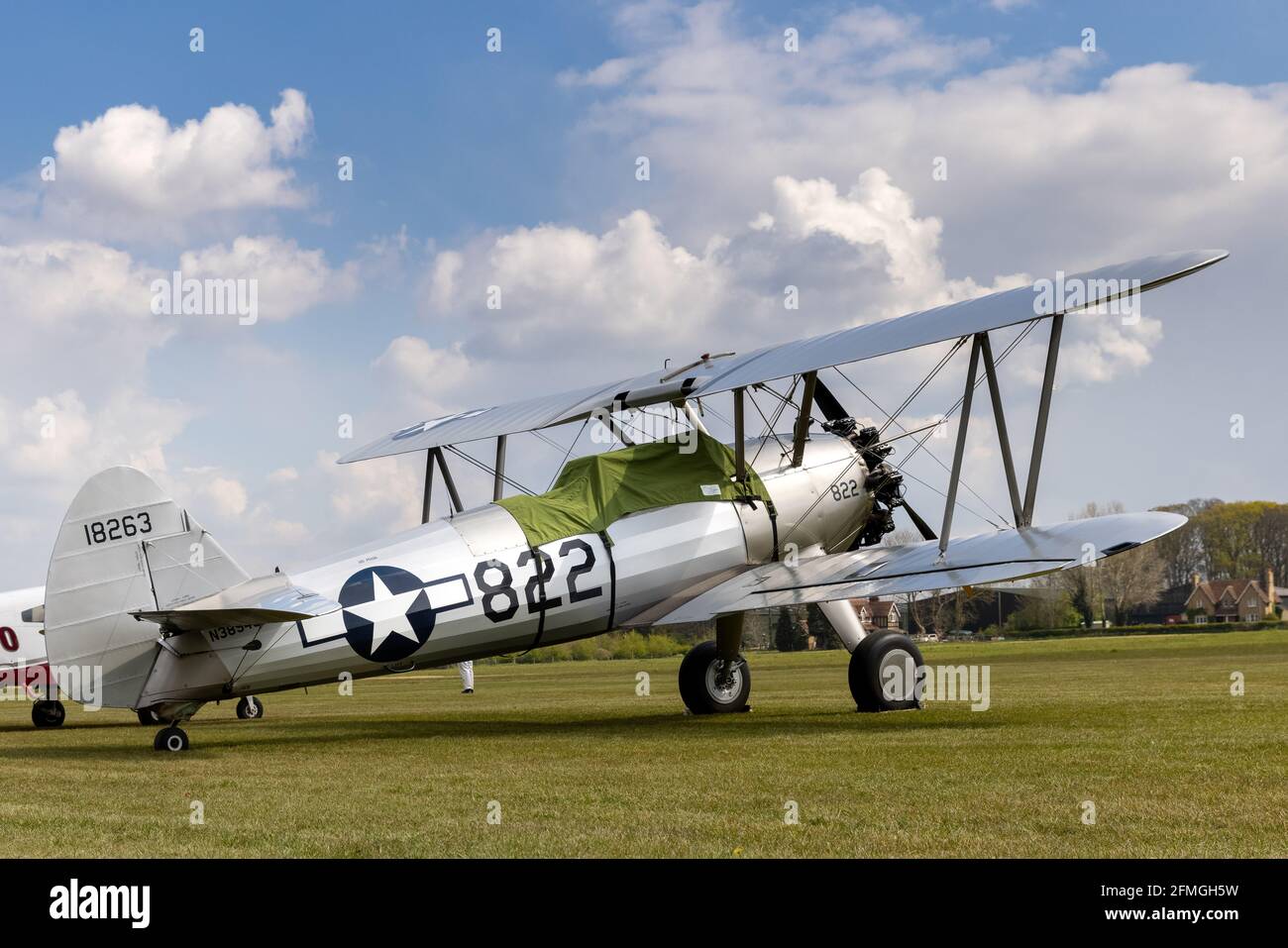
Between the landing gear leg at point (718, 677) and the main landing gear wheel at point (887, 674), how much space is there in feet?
5.91

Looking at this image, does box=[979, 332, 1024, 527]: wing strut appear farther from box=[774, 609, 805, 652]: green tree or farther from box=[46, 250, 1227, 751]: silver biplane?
box=[774, 609, 805, 652]: green tree

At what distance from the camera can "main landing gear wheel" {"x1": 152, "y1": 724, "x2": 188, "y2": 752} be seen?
1119 cm

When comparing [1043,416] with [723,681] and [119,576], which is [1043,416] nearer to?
[723,681]

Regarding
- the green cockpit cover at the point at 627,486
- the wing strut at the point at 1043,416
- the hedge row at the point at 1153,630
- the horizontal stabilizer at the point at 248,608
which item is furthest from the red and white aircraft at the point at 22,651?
the hedge row at the point at 1153,630

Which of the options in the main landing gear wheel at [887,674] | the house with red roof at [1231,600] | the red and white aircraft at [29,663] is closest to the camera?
the main landing gear wheel at [887,674]

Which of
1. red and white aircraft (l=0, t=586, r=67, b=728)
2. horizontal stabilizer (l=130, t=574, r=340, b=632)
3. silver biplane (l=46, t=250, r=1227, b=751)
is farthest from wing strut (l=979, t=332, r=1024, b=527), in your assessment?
red and white aircraft (l=0, t=586, r=67, b=728)

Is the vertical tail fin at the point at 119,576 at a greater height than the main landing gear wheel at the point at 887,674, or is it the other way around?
the vertical tail fin at the point at 119,576

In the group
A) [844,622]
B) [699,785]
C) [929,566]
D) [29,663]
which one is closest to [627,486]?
[844,622]

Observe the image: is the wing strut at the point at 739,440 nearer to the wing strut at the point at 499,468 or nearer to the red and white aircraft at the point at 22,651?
the wing strut at the point at 499,468

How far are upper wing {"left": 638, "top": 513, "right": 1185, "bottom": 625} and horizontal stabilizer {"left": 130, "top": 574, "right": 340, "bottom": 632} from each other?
11.8 feet

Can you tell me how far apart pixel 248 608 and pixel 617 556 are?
3676mm

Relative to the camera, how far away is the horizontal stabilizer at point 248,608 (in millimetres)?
10469

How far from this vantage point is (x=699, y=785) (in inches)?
312
